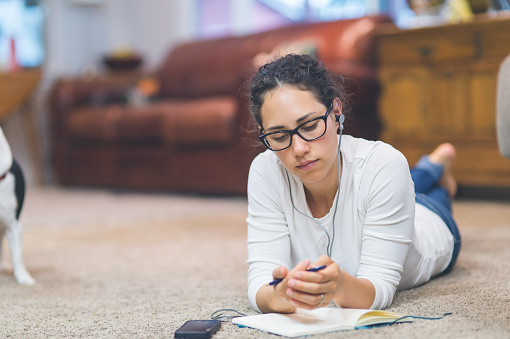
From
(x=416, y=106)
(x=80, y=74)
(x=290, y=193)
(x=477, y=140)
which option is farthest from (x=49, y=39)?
(x=290, y=193)

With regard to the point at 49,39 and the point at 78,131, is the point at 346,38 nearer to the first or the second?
the point at 78,131

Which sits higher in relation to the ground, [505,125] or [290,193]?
[505,125]

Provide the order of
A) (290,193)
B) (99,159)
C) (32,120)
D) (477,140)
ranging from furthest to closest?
(32,120)
(99,159)
(477,140)
(290,193)

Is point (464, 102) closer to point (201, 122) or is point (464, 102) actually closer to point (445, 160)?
point (445, 160)

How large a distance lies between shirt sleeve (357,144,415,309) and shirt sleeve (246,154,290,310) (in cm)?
18

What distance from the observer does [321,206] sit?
1419 millimetres

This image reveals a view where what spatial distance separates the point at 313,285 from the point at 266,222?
353 millimetres

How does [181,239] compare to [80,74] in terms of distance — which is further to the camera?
[80,74]

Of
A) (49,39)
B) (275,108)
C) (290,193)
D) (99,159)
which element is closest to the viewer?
(275,108)

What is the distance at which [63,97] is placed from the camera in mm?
4812

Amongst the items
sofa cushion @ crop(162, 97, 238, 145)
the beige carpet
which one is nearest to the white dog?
the beige carpet

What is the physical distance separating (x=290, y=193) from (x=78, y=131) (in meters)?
3.52

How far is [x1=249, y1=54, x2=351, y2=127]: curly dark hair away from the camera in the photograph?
1.26 meters

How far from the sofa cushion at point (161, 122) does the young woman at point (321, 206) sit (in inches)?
85.8
